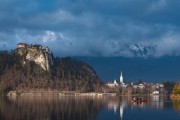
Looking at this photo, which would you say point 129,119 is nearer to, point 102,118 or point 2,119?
point 102,118

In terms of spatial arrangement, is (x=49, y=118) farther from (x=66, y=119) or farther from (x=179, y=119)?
(x=179, y=119)

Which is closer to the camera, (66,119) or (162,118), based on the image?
(66,119)

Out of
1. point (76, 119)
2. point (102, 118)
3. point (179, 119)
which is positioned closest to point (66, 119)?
point (76, 119)

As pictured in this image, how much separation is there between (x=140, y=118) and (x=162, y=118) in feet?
20.2

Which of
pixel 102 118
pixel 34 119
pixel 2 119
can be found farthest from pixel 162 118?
pixel 2 119

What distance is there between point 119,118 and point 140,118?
5.62 m

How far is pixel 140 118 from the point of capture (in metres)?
111

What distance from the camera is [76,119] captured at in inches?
4075

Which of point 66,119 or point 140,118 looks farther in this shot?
point 140,118

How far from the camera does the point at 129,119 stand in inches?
4254

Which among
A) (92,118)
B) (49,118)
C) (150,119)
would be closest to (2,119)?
(49,118)

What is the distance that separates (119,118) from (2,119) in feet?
98.8

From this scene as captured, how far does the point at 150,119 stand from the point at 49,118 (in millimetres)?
25927

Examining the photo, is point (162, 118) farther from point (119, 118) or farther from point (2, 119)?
point (2, 119)
